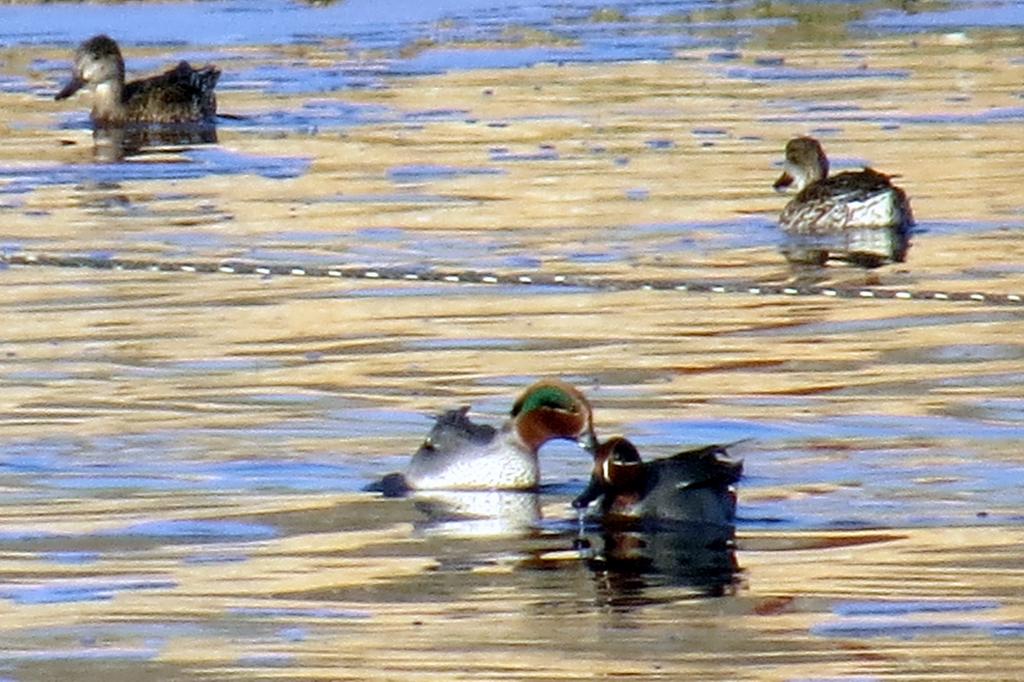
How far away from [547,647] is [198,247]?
877 cm

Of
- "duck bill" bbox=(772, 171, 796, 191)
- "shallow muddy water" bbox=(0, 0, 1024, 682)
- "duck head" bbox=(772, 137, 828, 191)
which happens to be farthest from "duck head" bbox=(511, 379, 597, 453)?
"duck bill" bbox=(772, 171, 796, 191)

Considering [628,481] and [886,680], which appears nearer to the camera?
[886,680]

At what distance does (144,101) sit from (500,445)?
15674 mm

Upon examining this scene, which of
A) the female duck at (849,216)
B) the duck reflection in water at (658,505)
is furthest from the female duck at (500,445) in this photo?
the female duck at (849,216)

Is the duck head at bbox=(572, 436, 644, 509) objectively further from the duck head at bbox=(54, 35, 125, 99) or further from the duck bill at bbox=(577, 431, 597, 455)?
the duck head at bbox=(54, 35, 125, 99)

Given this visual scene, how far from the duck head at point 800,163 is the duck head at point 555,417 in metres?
7.98

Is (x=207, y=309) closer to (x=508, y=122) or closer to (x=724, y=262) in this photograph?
(x=724, y=262)

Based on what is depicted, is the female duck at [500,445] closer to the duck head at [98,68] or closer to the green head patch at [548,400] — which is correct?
the green head patch at [548,400]

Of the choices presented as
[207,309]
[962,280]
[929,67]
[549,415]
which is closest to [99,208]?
[207,309]

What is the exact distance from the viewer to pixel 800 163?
1794 cm

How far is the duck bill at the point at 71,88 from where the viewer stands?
25.4 metres

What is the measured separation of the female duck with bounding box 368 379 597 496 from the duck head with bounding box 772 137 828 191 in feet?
26.1

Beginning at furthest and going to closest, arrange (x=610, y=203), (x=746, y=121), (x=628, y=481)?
(x=746, y=121) < (x=610, y=203) < (x=628, y=481)

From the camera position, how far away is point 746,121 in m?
22.4
